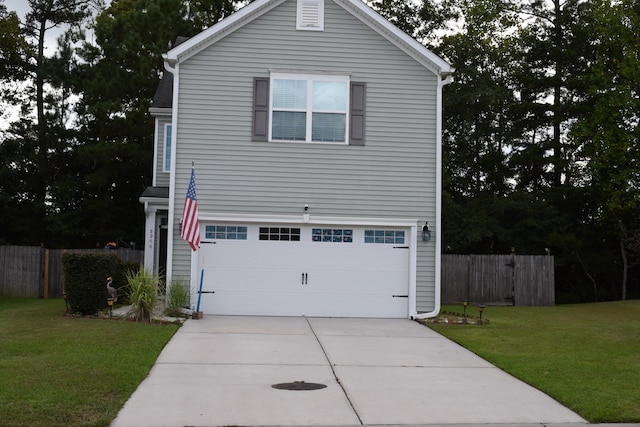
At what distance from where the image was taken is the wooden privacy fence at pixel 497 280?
2136 cm

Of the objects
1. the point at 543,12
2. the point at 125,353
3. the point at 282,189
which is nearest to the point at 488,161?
the point at 543,12

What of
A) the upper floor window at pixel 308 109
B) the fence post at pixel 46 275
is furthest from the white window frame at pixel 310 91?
the fence post at pixel 46 275

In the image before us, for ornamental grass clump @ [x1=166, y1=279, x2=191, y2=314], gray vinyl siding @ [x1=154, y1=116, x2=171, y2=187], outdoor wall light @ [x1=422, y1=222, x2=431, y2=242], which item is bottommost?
ornamental grass clump @ [x1=166, y1=279, x2=191, y2=314]

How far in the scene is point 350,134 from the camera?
15.7 m

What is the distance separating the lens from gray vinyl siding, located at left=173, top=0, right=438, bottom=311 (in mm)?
15422

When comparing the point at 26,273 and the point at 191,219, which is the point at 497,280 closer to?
the point at 191,219

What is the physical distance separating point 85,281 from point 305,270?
4579 millimetres

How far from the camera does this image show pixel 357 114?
15.8m

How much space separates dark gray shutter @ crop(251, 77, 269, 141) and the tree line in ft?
34.9

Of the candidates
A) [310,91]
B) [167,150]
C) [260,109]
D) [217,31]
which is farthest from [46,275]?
[310,91]

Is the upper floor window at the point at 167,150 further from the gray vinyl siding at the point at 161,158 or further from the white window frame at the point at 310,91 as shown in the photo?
the white window frame at the point at 310,91

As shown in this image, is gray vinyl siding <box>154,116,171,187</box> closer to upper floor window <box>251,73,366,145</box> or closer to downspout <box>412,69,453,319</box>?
upper floor window <box>251,73,366,145</box>

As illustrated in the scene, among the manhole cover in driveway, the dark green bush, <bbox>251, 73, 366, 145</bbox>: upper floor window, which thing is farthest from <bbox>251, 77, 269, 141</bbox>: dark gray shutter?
the manhole cover in driveway

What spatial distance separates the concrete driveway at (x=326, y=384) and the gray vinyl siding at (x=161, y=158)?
7007mm
